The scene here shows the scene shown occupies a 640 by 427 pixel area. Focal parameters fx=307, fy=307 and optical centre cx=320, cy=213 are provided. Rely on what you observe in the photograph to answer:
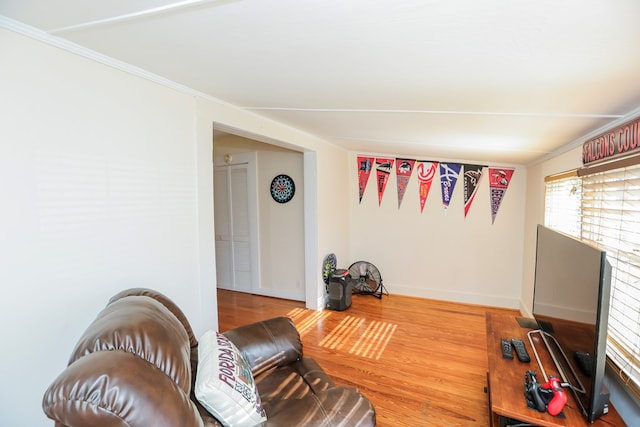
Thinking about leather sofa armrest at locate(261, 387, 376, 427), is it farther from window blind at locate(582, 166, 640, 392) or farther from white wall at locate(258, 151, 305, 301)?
white wall at locate(258, 151, 305, 301)

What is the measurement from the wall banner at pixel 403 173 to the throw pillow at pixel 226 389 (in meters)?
3.54

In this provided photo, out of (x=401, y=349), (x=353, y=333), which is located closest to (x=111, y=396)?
(x=401, y=349)

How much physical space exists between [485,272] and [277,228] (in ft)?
9.50

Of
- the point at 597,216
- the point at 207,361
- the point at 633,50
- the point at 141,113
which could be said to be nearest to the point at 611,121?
the point at 597,216

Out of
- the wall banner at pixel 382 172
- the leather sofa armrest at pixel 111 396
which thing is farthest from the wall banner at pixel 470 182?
the leather sofa armrest at pixel 111 396

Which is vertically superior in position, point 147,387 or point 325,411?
point 147,387

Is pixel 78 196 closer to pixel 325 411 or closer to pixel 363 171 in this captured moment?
pixel 325 411

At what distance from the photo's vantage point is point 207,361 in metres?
1.32

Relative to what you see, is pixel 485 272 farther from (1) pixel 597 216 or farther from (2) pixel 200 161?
(2) pixel 200 161

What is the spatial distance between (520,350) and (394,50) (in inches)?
72.2

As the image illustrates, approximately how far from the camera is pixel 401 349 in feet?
9.64

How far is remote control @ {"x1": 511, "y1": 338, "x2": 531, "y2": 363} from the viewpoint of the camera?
1.76m

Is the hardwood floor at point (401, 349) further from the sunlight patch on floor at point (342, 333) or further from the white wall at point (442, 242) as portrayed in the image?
the white wall at point (442, 242)

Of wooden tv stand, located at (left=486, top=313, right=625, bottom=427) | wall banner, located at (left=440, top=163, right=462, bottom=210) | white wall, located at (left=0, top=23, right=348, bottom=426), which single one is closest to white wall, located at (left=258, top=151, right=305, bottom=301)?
wall banner, located at (left=440, top=163, right=462, bottom=210)
